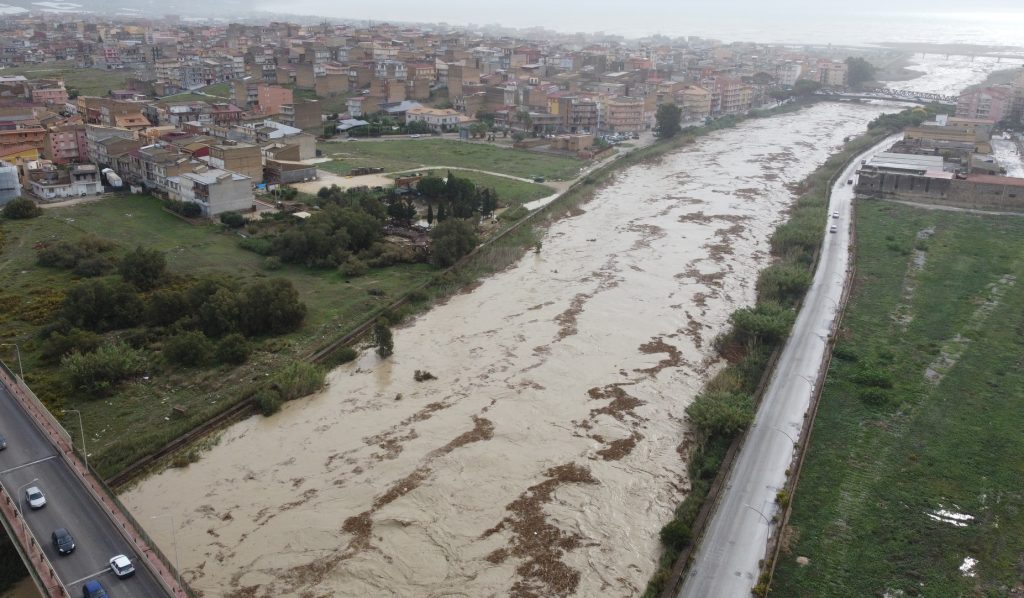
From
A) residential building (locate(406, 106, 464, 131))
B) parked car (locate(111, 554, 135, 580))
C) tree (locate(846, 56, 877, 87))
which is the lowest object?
parked car (locate(111, 554, 135, 580))

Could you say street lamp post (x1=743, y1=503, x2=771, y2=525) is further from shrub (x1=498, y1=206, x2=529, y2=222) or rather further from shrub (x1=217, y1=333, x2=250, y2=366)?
shrub (x1=498, y1=206, x2=529, y2=222)

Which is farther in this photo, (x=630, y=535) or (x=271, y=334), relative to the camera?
(x=271, y=334)

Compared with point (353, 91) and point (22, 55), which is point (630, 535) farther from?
point (22, 55)

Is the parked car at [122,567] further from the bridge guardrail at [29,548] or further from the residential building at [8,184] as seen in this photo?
the residential building at [8,184]

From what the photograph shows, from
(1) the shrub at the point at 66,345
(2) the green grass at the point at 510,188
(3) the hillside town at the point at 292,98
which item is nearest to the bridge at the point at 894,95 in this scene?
(3) the hillside town at the point at 292,98

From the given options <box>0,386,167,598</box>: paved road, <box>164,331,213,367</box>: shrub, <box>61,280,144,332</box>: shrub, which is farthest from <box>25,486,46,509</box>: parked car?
<box>61,280,144,332</box>: shrub

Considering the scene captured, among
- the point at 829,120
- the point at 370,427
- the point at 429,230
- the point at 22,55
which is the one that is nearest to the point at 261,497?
the point at 370,427

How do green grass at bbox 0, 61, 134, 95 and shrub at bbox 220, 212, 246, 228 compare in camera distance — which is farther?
green grass at bbox 0, 61, 134, 95
